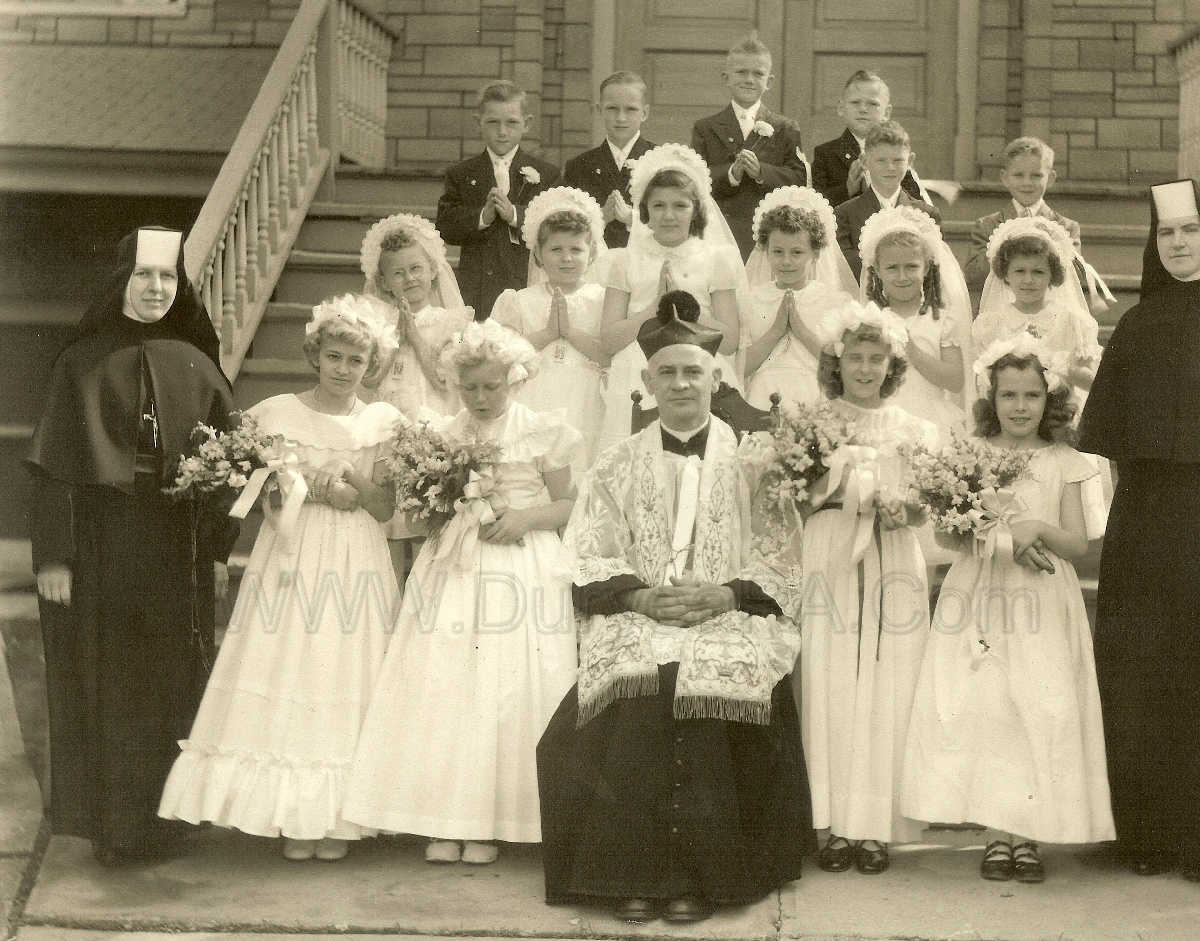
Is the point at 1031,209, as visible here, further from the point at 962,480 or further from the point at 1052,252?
the point at 962,480

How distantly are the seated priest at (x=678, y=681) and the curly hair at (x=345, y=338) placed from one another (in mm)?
861

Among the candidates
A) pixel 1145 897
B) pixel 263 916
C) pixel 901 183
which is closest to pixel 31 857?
pixel 263 916

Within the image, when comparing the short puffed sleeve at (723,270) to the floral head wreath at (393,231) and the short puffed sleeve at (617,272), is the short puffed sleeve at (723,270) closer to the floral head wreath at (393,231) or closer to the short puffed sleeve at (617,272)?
the short puffed sleeve at (617,272)

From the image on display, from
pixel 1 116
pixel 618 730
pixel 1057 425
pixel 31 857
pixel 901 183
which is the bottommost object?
pixel 31 857

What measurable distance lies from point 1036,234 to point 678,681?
2.60 metres

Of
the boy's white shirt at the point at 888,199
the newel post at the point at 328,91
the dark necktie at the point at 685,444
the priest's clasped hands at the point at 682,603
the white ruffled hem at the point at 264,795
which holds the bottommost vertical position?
the white ruffled hem at the point at 264,795

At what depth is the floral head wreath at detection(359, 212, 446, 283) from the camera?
6.64 m

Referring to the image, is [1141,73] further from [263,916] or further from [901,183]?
[263,916]

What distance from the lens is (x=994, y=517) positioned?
16.1ft

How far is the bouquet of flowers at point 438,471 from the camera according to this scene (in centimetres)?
512

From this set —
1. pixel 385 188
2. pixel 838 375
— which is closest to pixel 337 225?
pixel 385 188

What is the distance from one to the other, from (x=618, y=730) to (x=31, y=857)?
193 centimetres

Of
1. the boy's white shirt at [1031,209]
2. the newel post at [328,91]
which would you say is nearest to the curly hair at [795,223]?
the boy's white shirt at [1031,209]

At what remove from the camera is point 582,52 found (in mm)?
10719
